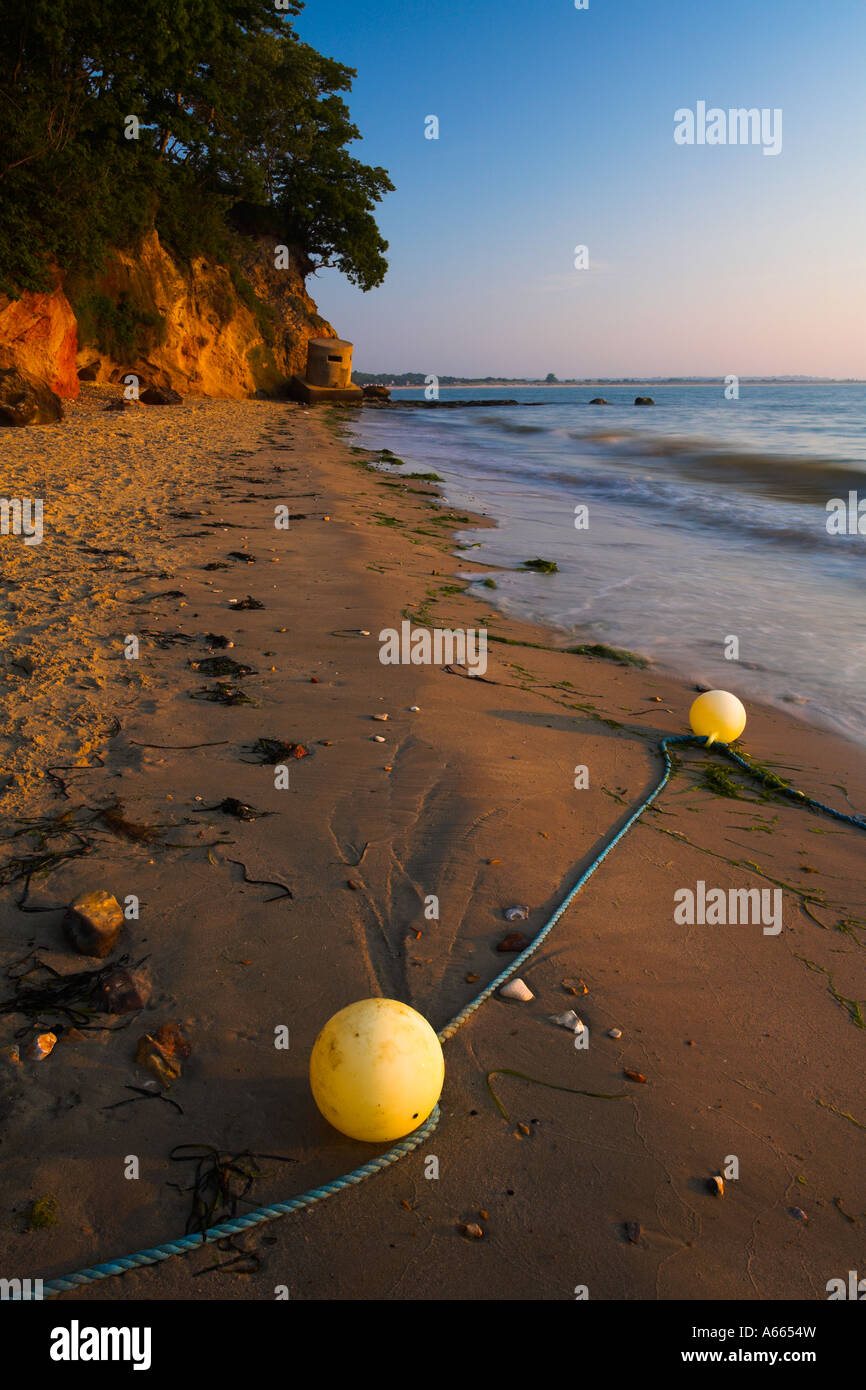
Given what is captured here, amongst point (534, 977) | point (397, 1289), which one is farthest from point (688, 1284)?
point (534, 977)

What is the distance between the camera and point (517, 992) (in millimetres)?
3012

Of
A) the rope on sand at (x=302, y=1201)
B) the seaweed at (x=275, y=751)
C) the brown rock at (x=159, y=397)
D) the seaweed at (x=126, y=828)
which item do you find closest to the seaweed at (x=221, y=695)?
the seaweed at (x=275, y=751)

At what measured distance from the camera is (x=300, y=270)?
49312mm

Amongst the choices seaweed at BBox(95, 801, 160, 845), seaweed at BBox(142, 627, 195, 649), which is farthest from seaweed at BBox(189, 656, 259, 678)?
seaweed at BBox(95, 801, 160, 845)

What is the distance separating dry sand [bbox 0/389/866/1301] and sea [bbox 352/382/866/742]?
147 cm

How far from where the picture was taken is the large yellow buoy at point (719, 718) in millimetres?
5246

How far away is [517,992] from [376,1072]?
0.89 m

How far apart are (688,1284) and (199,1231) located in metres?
1.34

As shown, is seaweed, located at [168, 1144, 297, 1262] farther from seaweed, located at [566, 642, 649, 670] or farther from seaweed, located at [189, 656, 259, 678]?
seaweed, located at [566, 642, 649, 670]

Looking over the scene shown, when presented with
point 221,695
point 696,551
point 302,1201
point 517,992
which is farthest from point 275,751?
point 696,551

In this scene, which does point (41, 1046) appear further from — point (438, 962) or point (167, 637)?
point (167, 637)

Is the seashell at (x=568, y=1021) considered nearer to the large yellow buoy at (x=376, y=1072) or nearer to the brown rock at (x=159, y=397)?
the large yellow buoy at (x=376, y=1072)

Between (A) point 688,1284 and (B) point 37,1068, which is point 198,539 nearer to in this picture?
(B) point 37,1068

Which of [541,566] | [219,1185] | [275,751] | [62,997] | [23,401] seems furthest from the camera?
[23,401]
